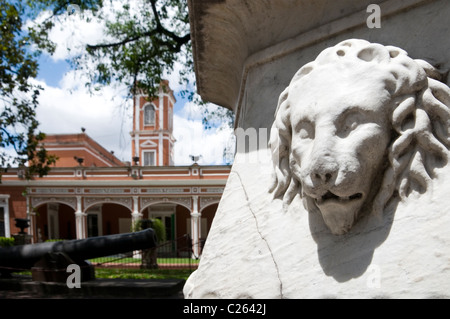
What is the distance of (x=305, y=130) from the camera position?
1205mm

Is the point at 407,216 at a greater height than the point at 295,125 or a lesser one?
lesser

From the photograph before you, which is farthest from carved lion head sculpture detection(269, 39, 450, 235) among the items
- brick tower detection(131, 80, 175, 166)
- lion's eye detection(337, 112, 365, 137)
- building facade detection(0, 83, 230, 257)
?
brick tower detection(131, 80, 175, 166)

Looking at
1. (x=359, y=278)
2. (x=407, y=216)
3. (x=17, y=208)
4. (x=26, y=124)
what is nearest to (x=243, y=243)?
(x=359, y=278)

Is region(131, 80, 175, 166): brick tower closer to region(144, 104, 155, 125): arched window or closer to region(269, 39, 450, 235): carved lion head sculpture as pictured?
region(144, 104, 155, 125): arched window

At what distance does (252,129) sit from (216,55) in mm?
589

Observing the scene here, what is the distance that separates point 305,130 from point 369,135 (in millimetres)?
190

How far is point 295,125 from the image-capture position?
48.6 inches

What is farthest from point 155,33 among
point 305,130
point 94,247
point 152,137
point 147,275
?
point 152,137

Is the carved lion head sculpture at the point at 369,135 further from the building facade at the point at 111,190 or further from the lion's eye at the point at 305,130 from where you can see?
the building facade at the point at 111,190

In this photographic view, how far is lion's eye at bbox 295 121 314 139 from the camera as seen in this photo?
119cm

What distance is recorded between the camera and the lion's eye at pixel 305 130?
3.92 ft

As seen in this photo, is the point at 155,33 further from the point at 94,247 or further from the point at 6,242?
the point at 6,242

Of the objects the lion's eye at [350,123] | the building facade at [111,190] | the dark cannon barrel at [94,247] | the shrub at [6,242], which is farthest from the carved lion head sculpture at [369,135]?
the shrub at [6,242]

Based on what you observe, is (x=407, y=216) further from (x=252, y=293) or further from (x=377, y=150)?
(x=252, y=293)
